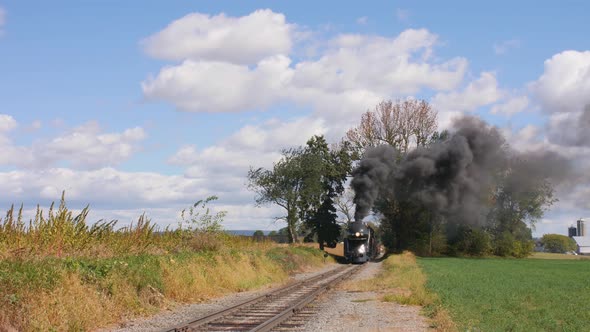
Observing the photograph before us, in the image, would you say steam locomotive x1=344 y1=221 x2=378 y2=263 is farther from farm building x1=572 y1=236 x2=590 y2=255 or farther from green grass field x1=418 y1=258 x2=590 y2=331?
farm building x1=572 y1=236 x2=590 y2=255

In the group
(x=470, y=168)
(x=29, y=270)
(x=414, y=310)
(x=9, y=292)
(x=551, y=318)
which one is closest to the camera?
(x=9, y=292)

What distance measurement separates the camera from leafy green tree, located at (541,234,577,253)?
→ 16250 centimetres

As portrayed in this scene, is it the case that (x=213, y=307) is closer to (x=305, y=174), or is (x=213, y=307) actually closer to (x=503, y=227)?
(x=305, y=174)

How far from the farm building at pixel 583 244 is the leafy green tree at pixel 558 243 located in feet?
9.86

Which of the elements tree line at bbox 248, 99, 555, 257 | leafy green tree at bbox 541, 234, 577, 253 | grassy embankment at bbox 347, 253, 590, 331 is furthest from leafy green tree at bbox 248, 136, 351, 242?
leafy green tree at bbox 541, 234, 577, 253

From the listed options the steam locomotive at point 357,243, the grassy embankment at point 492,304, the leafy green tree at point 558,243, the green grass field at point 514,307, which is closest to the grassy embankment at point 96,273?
the grassy embankment at point 492,304

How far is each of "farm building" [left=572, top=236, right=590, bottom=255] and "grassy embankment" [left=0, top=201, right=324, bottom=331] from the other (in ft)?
534

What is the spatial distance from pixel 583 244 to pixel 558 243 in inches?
516

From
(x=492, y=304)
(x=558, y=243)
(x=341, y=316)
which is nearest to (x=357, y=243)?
(x=492, y=304)

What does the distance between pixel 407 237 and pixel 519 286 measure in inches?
1856

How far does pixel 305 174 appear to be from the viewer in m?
72.0

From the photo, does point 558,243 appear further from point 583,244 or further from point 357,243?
point 357,243

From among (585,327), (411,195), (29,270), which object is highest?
(411,195)

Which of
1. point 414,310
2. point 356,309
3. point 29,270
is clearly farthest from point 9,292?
point 414,310
